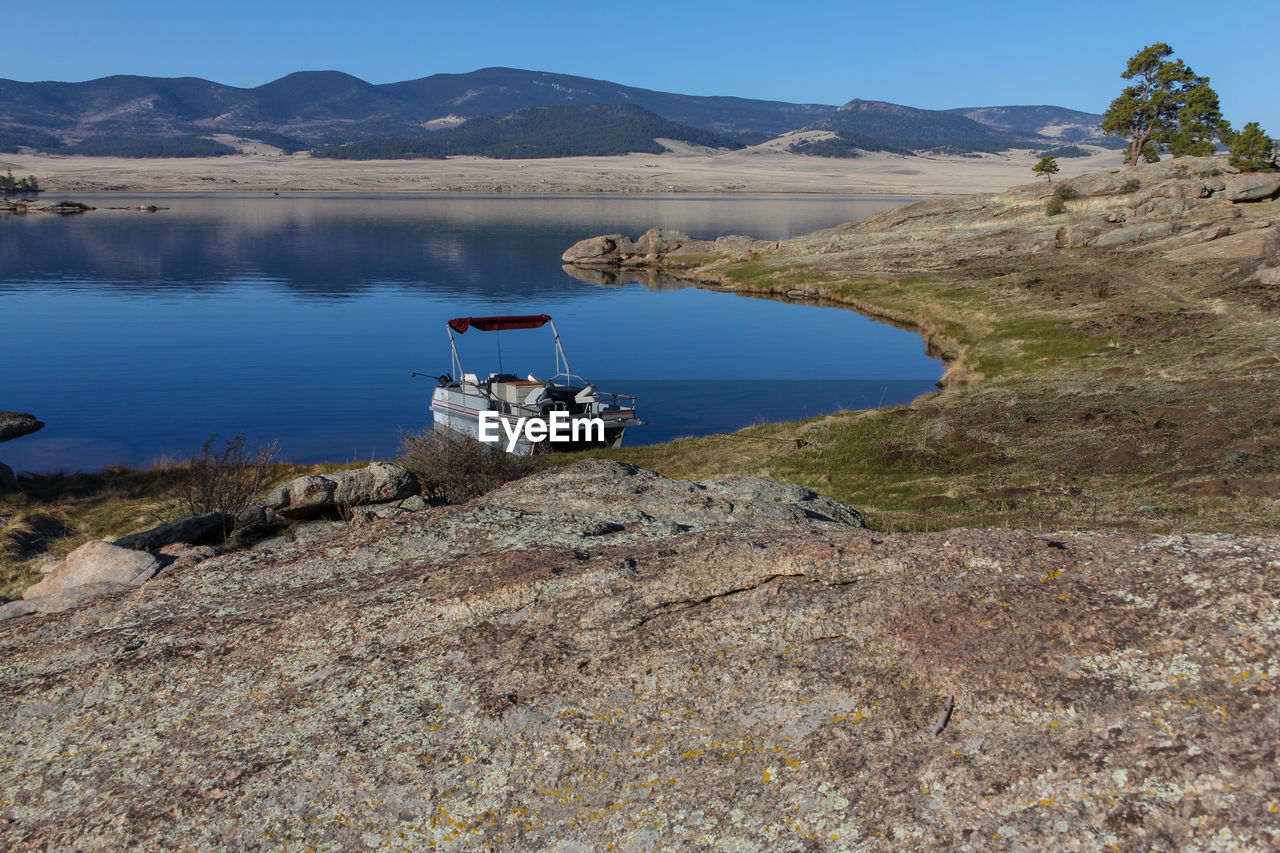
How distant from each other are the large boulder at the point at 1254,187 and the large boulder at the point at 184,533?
7094 cm

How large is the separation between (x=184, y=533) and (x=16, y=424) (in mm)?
30924

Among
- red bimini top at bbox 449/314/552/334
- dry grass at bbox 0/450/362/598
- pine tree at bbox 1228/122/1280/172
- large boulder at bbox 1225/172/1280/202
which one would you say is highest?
pine tree at bbox 1228/122/1280/172

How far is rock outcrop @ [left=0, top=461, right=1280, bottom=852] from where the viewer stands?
4.98m

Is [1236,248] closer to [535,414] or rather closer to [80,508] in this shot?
[535,414]

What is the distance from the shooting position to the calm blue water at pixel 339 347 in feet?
138

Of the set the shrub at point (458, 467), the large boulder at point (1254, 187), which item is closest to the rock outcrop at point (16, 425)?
the shrub at point (458, 467)

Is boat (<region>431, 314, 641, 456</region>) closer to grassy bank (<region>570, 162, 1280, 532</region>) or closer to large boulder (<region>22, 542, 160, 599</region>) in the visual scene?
grassy bank (<region>570, 162, 1280, 532</region>)

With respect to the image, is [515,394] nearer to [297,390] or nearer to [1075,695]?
[297,390]

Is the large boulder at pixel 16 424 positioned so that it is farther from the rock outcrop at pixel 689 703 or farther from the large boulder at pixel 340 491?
the rock outcrop at pixel 689 703

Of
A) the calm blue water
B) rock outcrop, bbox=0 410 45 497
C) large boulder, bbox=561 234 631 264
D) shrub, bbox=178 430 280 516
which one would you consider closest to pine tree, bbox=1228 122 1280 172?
the calm blue water

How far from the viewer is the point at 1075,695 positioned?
5.41m

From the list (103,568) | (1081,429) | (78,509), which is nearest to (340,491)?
(103,568)

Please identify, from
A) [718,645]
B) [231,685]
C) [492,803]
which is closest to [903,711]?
[718,645]

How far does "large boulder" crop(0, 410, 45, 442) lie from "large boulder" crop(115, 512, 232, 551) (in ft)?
96.2
